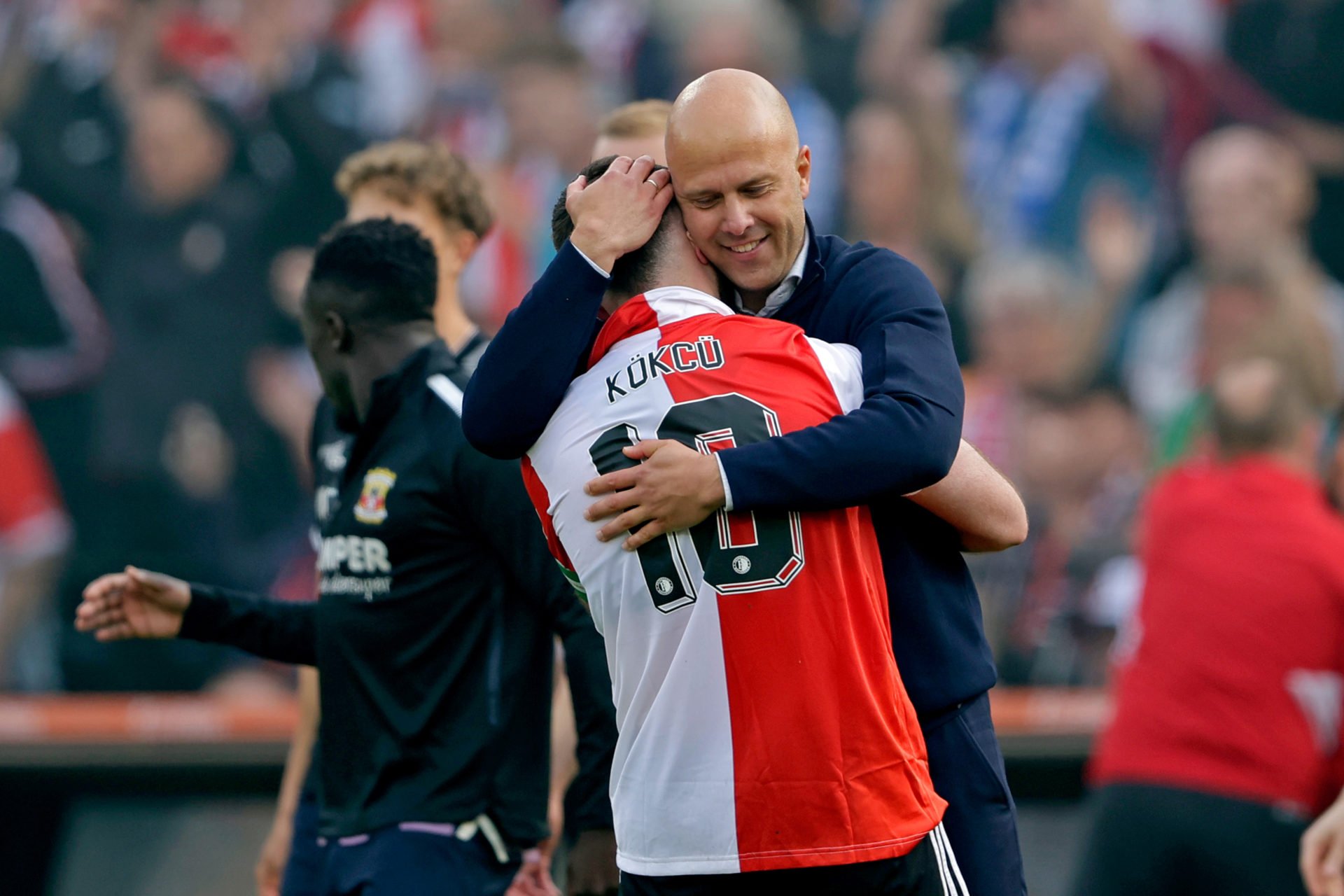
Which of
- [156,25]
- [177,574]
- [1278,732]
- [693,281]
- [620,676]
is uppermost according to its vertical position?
[156,25]

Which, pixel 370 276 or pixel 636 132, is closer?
pixel 370 276

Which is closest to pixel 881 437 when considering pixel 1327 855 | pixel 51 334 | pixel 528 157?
pixel 1327 855

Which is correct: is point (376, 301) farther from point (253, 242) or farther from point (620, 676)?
point (253, 242)

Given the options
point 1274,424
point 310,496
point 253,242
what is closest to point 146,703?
point 310,496

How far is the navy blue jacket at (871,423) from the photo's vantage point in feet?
6.74

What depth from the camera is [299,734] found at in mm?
3715

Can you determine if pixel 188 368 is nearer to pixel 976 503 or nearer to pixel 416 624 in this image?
pixel 416 624

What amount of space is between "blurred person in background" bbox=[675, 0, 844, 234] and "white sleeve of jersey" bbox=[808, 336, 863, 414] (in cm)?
538

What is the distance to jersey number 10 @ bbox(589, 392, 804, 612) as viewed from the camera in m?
2.07

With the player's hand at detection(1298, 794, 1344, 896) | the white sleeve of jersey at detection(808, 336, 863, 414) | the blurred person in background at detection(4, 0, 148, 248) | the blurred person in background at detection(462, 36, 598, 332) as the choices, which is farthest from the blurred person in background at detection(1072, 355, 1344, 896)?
the blurred person in background at detection(4, 0, 148, 248)

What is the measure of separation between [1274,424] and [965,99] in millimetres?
3402

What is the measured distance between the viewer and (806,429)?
82.2 inches

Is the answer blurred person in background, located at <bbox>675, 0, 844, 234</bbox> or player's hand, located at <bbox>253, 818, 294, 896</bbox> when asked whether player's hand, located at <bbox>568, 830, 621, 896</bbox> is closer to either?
player's hand, located at <bbox>253, 818, 294, 896</bbox>

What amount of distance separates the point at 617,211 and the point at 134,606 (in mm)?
1470
